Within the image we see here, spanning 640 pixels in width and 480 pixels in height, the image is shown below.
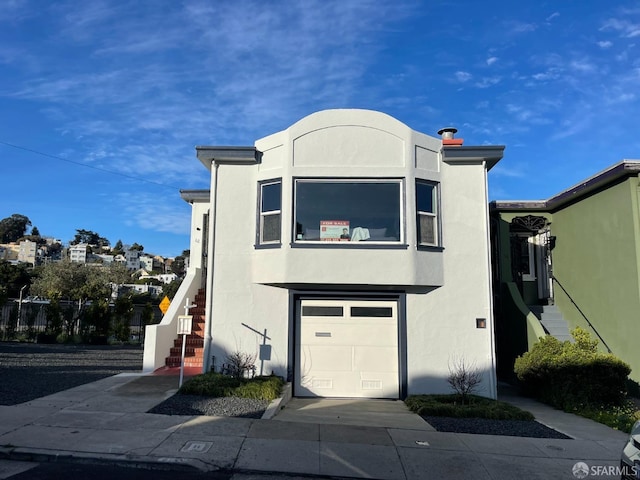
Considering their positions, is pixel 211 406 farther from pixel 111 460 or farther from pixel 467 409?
pixel 467 409

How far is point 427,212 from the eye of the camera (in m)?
10.8

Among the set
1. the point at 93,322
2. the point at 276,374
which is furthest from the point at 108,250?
the point at 276,374

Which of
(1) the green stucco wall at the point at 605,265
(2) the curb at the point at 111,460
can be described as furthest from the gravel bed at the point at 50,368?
(1) the green stucco wall at the point at 605,265

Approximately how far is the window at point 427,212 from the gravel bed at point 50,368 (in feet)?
26.4

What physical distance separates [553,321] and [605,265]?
7.36 ft

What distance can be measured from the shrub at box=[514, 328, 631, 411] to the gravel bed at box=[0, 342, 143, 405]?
9.82 metres

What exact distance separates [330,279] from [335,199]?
6.09 feet

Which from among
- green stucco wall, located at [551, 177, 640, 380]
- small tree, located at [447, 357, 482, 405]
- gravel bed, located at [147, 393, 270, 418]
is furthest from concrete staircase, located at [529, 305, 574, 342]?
gravel bed, located at [147, 393, 270, 418]

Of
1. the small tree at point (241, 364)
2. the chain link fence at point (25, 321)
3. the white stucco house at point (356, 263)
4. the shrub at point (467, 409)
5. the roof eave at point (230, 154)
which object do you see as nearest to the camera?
the shrub at point (467, 409)

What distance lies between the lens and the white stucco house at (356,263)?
10.4 metres

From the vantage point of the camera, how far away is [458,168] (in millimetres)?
11117

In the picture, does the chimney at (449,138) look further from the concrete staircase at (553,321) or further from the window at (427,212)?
the concrete staircase at (553,321)

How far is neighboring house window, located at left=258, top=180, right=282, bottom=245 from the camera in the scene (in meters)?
10.8

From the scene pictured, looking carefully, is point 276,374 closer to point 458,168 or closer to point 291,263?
A: point 291,263
